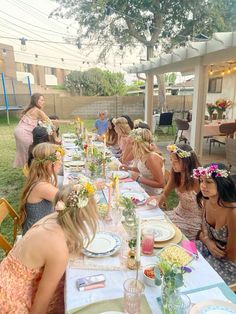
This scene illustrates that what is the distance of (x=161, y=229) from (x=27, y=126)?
413 centimetres

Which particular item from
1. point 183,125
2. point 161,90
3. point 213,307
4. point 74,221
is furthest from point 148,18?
point 213,307

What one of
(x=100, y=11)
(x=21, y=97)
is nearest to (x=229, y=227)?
(x=100, y=11)

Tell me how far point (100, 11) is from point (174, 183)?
12782 mm

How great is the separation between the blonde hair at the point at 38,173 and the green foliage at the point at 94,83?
60.2ft

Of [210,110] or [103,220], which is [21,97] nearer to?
[210,110]

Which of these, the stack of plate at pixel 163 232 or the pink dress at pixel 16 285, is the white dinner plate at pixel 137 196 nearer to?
the stack of plate at pixel 163 232

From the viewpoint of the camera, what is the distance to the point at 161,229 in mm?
1777

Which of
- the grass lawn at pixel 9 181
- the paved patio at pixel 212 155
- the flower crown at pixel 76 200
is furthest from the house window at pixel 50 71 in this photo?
the flower crown at pixel 76 200

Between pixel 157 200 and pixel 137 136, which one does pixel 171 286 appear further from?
pixel 137 136

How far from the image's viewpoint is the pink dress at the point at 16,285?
1.31 meters

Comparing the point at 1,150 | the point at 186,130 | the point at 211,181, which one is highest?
the point at 211,181

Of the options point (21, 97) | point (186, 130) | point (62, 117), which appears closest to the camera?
point (186, 130)

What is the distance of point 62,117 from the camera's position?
589 inches

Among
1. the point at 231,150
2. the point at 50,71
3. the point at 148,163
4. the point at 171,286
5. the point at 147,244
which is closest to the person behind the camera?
the point at 171,286
